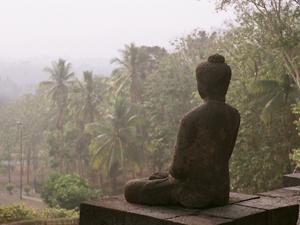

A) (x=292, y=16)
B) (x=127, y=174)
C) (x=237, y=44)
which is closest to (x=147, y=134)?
(x=127, y=174)

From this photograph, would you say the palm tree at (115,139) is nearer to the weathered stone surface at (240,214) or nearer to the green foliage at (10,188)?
the green foliage at (10,188)

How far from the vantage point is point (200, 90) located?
5.49 metres

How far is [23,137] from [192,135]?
4127 centimetres

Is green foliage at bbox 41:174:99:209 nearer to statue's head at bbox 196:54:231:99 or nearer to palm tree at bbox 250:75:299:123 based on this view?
palm tree at bbox 250:75:299:123

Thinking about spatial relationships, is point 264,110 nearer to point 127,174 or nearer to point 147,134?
point 147,134

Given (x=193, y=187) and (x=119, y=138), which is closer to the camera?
(x=193, y=187)

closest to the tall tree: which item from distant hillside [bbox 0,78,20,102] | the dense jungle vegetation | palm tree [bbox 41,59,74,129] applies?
the dense jungle vegetation

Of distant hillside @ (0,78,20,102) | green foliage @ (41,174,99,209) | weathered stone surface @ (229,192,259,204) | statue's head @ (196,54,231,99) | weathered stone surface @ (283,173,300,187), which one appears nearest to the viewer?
statue's head @ (196,54,231,99)

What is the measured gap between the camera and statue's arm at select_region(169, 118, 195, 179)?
527 cm

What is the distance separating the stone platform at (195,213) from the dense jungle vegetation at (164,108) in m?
9.02

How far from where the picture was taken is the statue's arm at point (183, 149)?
527 centimetres

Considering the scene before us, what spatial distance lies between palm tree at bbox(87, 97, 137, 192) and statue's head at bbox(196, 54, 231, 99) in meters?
22.5

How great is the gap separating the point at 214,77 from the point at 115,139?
76.4 feet

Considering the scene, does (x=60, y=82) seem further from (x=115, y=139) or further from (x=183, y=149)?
(x=183, y=149)
